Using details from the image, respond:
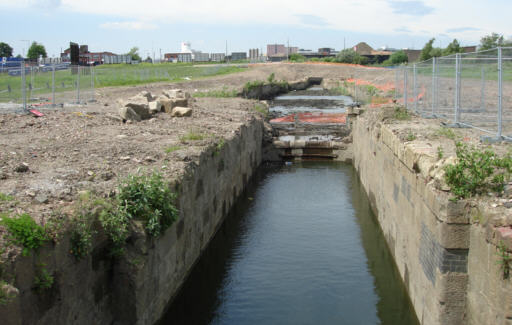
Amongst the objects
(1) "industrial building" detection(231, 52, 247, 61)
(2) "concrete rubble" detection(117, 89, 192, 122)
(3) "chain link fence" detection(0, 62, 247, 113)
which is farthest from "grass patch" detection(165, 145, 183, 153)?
(1) "industrial building" detection(231, 52, 247, 61)

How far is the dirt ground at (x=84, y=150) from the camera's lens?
690 cm

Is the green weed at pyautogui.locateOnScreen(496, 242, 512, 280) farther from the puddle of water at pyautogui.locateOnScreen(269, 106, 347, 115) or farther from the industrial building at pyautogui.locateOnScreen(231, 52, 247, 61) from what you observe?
the industrial building at pyautogui.locateOnScreen(231, 52, 247, 61)

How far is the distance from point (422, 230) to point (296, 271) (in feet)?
11.2

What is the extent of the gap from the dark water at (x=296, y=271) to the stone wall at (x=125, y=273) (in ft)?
2.08

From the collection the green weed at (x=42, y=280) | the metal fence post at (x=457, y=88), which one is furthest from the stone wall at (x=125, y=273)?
the metal fence post at (x=457, y=88)

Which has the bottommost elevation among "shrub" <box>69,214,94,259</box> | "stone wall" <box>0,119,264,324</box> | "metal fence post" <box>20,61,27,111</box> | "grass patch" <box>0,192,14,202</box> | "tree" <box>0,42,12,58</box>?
"stone wall" <box>0,119,264,324</box>

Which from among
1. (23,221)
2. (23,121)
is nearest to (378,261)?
(23,221)

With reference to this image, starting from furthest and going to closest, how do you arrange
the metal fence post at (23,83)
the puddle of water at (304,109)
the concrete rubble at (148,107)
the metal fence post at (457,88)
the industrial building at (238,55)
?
the industrial building at (238,55) → the puddle of water at (304,109) → the concrete rubble at (148,107) → the metal fence post at (23,83) → the metal fence post at (457,88)

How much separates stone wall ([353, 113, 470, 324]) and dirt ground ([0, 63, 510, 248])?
81 centimetres

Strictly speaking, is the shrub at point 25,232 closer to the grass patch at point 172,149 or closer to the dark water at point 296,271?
the dark water at point 296,271

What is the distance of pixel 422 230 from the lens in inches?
309

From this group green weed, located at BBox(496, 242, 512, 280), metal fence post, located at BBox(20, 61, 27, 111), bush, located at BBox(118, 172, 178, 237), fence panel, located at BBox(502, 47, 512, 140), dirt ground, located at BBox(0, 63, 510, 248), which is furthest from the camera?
metal fence post, located at BBox(20, 61, 27, 111)

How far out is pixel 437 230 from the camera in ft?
22.4

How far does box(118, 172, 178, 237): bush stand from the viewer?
23.0ft
